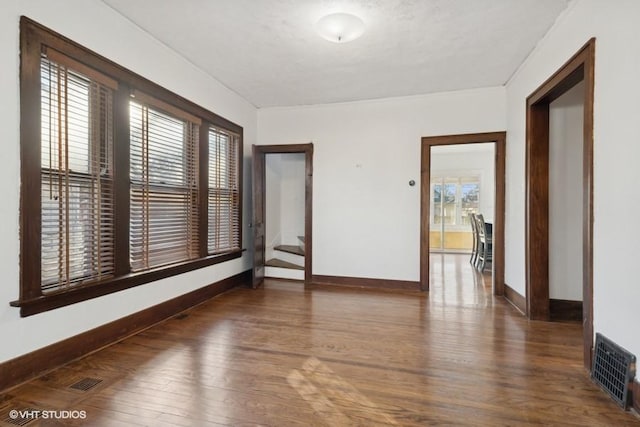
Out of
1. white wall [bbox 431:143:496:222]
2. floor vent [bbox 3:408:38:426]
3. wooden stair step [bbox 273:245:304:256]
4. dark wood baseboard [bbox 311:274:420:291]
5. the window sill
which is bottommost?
floor vent [bbox 3:408:38:426]

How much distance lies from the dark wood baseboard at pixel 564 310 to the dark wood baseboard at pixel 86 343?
12.4ft

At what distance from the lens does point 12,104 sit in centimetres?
187

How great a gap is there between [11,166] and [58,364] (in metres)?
1.34

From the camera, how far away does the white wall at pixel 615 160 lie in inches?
67.7

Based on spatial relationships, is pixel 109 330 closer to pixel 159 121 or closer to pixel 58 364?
pixel 58 364

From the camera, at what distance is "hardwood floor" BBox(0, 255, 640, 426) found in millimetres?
1688

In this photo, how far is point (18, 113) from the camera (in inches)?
74.7

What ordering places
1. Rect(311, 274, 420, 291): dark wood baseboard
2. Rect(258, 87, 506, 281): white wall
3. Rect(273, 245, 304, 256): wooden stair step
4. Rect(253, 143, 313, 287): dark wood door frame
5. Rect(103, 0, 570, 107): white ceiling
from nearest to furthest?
Rect(103, 0, 570, 107): white ceiling, Rect(258, 87, 506, 281): white wall, Rect(311, 274, 420, 291): dark wood baseboard, Rect(253, 143, 313, 287): dark wood door frame, Rect(273, 245, 304, 256): wooden stair step

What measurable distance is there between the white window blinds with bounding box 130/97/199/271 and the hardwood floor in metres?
0.71

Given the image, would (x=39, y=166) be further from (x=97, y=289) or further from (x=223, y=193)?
(x=223, y=193)

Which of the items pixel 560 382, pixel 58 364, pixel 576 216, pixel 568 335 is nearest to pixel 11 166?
pixel 58 364

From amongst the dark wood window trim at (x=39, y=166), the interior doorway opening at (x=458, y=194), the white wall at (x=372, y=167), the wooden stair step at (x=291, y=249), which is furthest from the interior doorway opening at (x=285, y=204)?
the interior doorway opening at (x=458, y=194)

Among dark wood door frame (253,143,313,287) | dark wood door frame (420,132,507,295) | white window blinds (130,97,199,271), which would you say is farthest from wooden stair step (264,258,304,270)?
dark wood door frame (420,132,507,295)

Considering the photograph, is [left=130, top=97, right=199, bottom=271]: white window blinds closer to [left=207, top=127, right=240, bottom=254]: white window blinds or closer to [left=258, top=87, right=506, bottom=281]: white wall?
[left=207, top=127, right=240, bottom=254]: white window blinds
